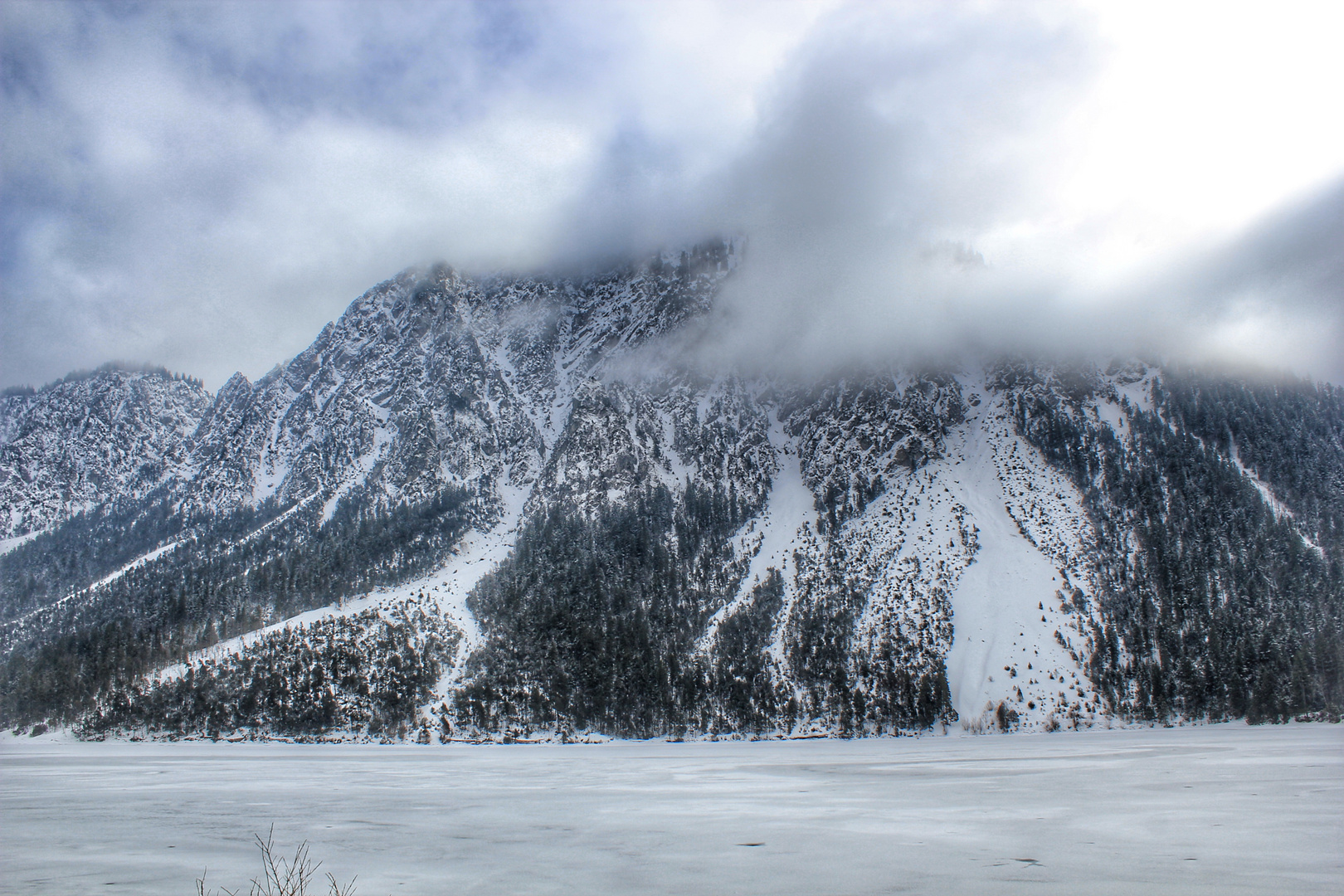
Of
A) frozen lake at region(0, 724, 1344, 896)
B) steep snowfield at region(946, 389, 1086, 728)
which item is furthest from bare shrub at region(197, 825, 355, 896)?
steep snowfield at region(946, 389, 1086, 728)

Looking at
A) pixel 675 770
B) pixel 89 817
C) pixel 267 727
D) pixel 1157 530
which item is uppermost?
pixel 1157 530

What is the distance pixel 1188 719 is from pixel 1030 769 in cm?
11764

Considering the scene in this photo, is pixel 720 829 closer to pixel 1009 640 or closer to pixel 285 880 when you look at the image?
pixel 285 880

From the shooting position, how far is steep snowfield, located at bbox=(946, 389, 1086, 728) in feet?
500

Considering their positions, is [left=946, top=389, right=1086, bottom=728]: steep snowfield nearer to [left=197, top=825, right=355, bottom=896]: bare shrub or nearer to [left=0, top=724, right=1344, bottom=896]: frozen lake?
[left=0, top=724, right=1344, bottom=896]: frozen lake

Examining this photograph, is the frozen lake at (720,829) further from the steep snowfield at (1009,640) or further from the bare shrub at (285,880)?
the steep snowfield at (1009,640)

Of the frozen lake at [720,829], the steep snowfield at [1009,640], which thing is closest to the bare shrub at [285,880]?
the frozen lake at [720,829]

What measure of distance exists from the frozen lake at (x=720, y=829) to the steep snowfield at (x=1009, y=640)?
9613 cm

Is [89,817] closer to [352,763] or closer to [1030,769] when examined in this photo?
[352,763]

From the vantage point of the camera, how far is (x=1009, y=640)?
545 ft

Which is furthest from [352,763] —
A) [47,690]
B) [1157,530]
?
[1157,530]

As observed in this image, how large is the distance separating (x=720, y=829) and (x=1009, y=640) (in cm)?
15972

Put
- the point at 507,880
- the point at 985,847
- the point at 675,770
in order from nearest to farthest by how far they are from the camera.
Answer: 1. the point at 507,880
2. the point at 985,847
3. the point at 675,770

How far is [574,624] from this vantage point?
179750 mm
